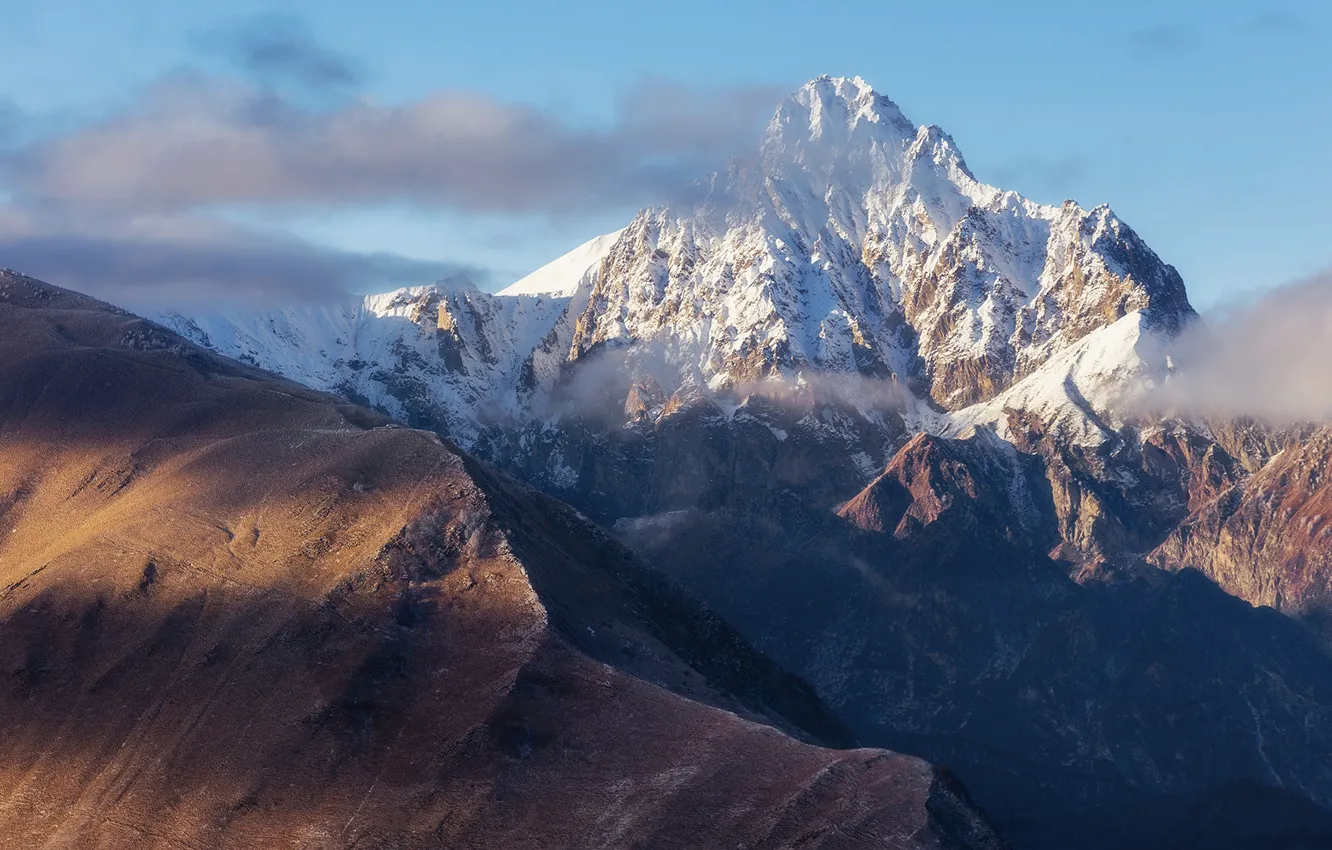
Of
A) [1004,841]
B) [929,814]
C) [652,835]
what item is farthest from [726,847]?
[1004,841]

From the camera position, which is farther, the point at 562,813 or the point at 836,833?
the point at 562,813

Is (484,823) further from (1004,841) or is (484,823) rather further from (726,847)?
(1004,841)

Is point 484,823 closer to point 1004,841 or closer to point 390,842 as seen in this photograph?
point 390,842

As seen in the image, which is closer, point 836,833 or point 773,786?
point 836,833

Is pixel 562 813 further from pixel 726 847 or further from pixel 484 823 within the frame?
pixel 726 847

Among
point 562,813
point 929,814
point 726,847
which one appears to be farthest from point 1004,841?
point 562,813

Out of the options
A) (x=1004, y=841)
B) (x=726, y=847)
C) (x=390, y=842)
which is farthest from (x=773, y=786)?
(x=390, y=842)

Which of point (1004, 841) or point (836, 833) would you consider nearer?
point (836, 833)

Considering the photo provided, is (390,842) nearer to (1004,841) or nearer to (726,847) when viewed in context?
(726,847)
